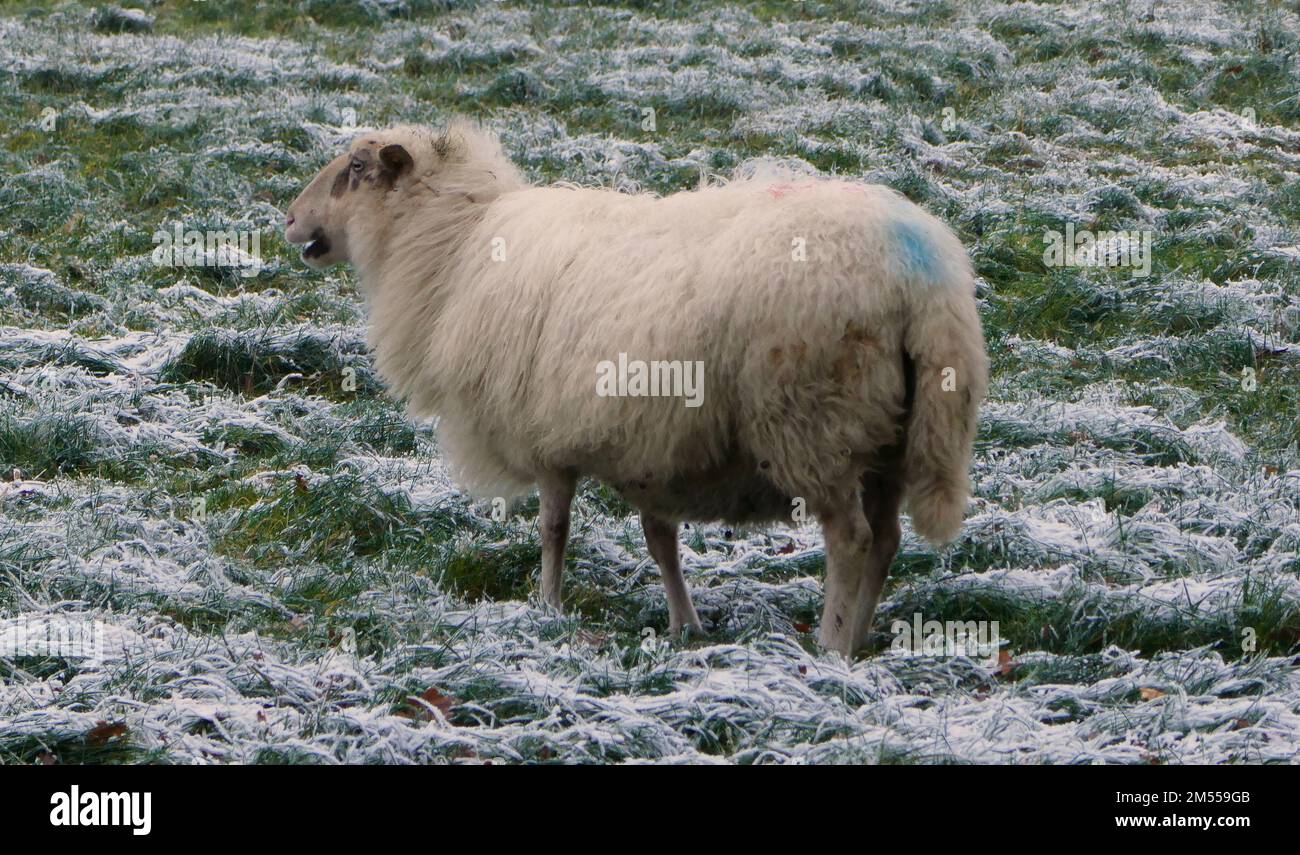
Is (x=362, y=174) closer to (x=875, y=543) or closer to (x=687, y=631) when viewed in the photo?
(x=687, y=631)

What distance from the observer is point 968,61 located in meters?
14.6

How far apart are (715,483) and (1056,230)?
592 cm

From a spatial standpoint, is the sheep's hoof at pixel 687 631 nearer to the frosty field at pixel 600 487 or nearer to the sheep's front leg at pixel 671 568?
the sheep's front leg at pixel 671 568

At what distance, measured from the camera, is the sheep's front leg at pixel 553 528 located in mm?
5641

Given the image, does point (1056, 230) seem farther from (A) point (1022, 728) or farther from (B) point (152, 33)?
(B) point (152, 33)

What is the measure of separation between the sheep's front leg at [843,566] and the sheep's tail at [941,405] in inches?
7.9

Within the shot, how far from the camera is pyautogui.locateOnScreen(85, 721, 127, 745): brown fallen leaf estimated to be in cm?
416

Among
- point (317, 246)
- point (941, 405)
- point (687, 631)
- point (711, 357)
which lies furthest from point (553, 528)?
point (317, 246)

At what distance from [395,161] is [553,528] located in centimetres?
182

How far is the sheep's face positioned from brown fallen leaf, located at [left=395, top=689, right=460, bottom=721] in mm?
2650

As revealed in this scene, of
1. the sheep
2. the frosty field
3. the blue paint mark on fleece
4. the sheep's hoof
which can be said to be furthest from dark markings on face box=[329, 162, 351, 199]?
the blue paint mark on fleece
